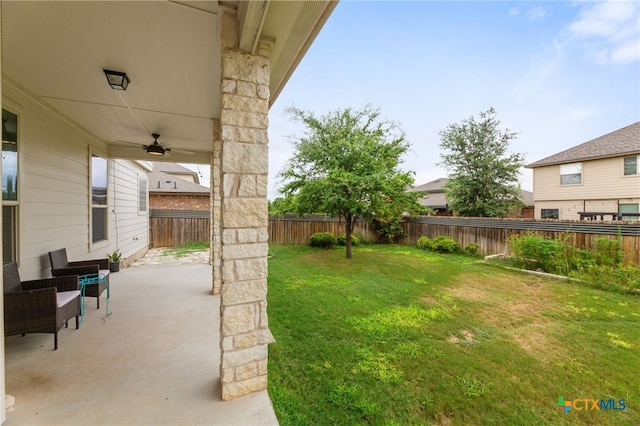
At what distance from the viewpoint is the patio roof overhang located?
1.88 metres

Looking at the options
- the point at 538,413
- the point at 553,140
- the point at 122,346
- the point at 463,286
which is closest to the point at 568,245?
the point at 463,286

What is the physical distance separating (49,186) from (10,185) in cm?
82

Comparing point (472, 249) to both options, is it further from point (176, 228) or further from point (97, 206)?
point (176, 228)

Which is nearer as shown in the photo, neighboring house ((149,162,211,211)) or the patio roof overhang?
the patio roof overhang

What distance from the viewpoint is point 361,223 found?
1229 cm

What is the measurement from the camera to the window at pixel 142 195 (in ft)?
29.0

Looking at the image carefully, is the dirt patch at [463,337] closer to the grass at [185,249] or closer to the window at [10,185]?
the window at [10,185]

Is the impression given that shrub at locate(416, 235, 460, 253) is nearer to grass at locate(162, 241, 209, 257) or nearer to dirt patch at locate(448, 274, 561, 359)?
dirt patch at locate(448, 274, 561, 359)

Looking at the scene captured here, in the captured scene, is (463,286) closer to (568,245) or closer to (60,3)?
(568,245)

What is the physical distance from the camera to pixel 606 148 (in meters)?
11.0

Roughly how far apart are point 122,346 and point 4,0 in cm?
311

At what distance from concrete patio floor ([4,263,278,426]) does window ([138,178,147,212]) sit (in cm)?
599

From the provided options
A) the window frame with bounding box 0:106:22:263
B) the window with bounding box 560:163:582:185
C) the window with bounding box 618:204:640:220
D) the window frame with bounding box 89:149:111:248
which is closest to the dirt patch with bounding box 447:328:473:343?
the window frame with bounding box 0:106:22:263

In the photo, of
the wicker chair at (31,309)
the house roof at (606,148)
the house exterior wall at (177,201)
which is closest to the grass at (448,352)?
the wicker chair at (31,309)
